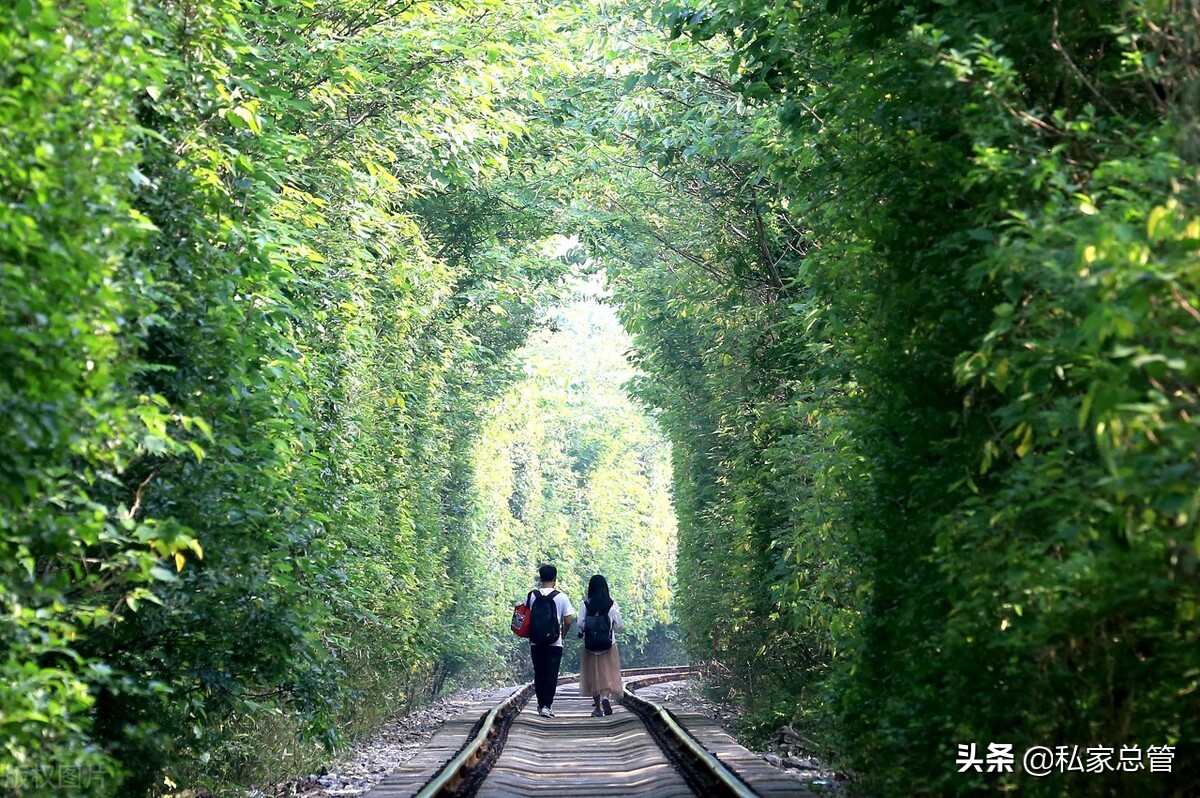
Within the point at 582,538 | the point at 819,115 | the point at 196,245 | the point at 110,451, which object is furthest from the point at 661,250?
the point at 582,538

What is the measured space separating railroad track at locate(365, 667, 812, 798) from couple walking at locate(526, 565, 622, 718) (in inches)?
21.7

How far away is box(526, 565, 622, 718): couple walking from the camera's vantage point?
1767 centimetres

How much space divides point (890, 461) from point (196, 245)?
13.1 feet

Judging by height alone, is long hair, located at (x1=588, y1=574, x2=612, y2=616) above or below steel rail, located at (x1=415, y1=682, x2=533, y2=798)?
above

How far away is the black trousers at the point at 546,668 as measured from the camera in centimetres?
1783

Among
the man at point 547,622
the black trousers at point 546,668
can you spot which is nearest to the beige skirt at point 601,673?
the black trousers at point 546,668

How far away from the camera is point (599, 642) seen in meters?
18.0

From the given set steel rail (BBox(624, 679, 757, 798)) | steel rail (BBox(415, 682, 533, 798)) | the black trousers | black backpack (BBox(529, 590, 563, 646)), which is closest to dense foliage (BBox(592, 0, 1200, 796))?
steel rail (BBox(624, 679, 757, 798))

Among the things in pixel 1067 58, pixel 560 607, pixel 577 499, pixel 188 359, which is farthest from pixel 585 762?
pixel 577 499

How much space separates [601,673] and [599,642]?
2.66ft

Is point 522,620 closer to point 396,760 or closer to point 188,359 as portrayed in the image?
point 396,760

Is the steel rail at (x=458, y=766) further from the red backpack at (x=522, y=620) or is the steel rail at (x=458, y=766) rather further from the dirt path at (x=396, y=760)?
the red backpack at (x=522, y=620)

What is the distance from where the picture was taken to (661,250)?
2208cm

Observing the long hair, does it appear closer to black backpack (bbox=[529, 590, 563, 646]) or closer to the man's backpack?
the man's backpack
